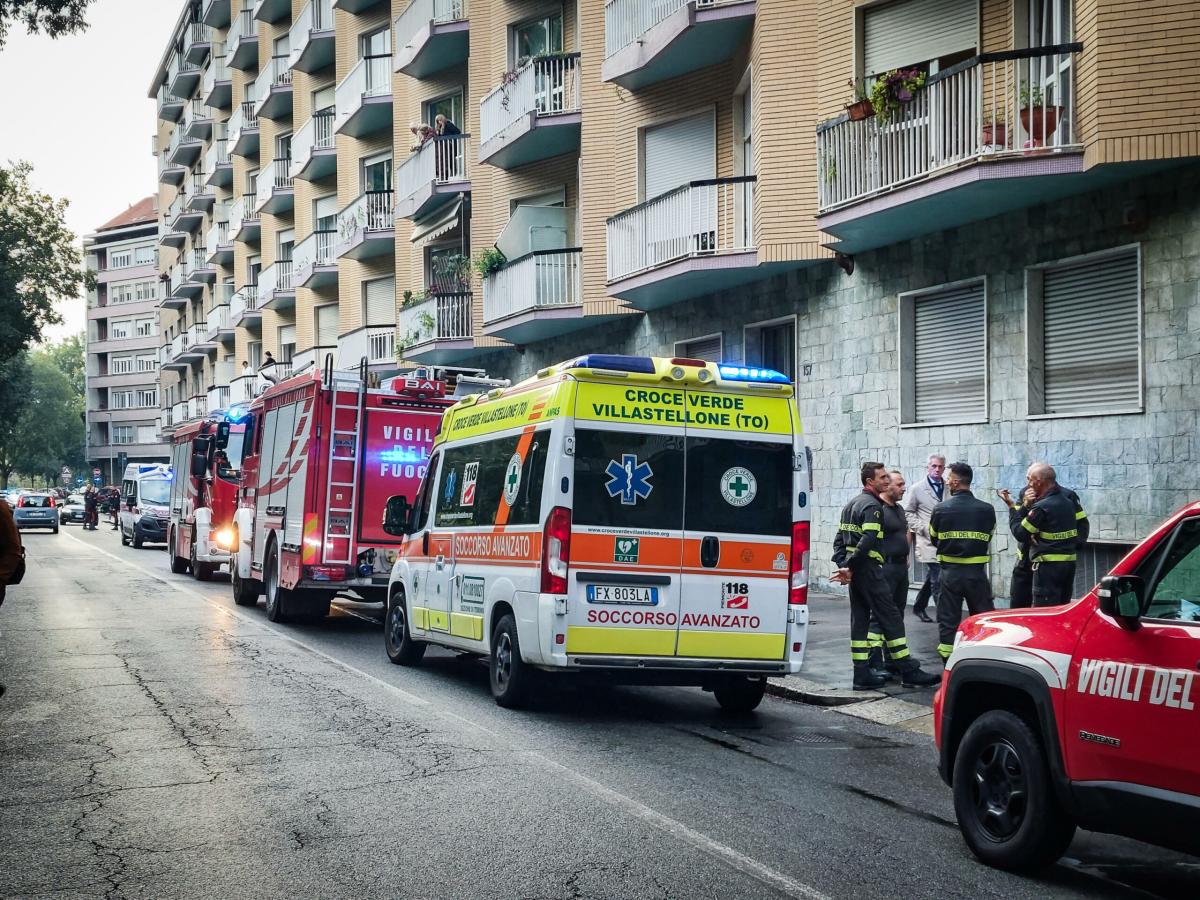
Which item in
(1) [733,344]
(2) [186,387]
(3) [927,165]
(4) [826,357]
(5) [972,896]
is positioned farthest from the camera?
(2) [186,387]

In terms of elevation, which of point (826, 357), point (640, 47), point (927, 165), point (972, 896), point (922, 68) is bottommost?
point (972, 896)

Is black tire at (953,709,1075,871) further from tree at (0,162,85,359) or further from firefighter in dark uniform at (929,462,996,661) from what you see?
tree at (0,162,85,359)

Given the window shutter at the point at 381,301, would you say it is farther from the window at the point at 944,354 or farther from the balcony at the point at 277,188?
the window at the point at 944,354

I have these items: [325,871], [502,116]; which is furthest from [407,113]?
[325,871]

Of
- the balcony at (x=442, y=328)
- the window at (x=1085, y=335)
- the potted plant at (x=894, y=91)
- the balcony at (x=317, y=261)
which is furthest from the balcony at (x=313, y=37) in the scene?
the window at (x=1085, y=335)

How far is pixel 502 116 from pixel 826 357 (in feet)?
36.1

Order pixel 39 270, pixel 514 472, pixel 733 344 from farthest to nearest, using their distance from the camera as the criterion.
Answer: pixel 39 270 < pixel 733 344 < pixel 514 472

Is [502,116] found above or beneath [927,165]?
above

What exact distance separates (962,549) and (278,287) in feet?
132

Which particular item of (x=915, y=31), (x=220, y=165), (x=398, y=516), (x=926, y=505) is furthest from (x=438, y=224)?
(x=220, y=165)

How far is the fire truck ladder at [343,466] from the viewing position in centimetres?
1509

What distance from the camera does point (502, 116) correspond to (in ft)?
86.3

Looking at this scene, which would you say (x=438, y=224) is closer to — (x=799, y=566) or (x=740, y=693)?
(x=740, y=693)

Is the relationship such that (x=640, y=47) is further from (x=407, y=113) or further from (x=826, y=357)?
(x=407, y=113)
